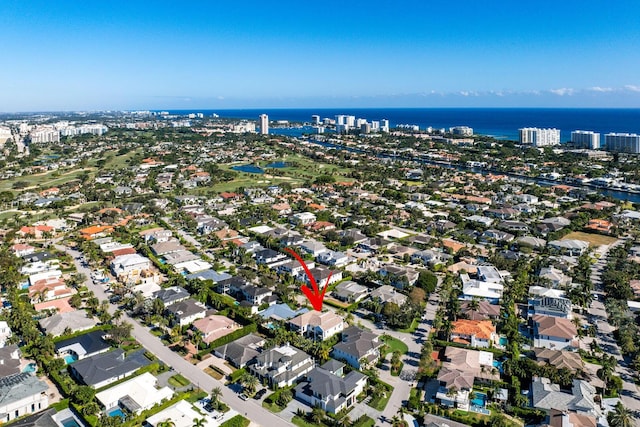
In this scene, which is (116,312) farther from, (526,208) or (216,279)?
(526,208)

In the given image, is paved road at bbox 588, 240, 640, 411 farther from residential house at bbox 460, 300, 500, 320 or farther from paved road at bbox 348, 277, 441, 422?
paved road at bbox 348, 277, 441, 422

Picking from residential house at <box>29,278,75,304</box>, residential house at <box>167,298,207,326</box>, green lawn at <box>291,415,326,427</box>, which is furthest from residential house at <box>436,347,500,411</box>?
residential house at <box>29,278,75,304</box>

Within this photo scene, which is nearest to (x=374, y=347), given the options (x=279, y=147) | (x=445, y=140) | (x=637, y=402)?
(x=637, y=402)

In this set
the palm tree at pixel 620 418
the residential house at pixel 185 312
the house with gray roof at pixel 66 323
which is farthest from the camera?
the residential house at pixel 185 312

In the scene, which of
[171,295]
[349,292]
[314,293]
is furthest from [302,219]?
[171,295]

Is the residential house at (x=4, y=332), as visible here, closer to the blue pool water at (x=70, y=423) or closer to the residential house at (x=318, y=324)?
the blue pool water at (x=70, y=423)

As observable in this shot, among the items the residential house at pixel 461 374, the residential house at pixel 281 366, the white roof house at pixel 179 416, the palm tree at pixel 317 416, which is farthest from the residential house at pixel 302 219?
the palm tree at pixel 317 416

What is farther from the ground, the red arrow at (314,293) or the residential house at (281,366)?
the red arrow at (314,293)
